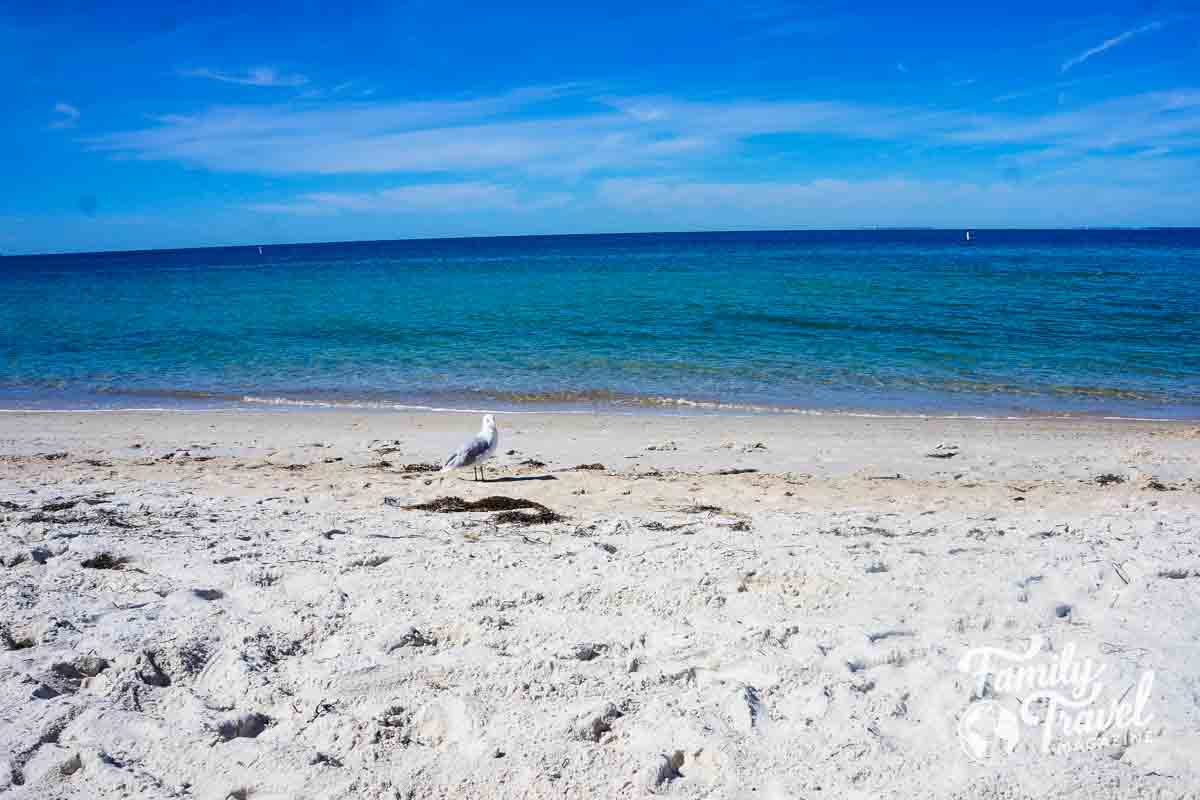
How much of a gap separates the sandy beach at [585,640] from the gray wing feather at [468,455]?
65 cm

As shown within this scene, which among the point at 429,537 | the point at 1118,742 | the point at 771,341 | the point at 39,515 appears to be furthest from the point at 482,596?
the point at 771,341

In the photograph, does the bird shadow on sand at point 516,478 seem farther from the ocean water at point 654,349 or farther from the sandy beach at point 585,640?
the ocean water at point 654,349

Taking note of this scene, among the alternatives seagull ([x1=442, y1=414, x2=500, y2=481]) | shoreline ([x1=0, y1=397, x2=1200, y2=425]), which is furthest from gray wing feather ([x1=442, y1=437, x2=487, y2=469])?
shoreline ([x1=0, y1=397, x2=1200, y2=425])

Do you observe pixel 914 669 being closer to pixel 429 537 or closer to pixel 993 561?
pixel 993 561

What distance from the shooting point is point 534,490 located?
8789 mm

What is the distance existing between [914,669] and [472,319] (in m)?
26.0

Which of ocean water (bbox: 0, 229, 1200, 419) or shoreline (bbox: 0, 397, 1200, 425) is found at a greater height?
ocean water (bbox: 0, 229, 1200, 419)

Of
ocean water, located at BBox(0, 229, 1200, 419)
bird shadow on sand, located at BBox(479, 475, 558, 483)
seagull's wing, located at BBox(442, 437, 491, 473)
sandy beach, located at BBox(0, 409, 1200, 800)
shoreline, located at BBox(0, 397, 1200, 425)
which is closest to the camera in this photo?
sandy beach, located at BBox(0, 409, 1200, 800)

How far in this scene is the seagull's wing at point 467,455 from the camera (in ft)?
30.3

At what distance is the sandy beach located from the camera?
3426mm

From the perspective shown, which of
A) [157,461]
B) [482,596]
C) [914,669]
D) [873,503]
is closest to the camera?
[914,669]

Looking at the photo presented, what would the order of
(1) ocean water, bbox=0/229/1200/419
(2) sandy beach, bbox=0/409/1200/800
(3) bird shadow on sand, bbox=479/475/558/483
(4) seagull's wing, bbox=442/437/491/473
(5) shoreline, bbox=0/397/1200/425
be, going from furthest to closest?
(1) ocean water, bbox=0/229/1200/419 < (5) shoreline, bbox=0/397/1200/425 < (3) bird shadow on sand, bbox=479/475/558/483 < (4) seagull's wing, bbox=442/437/491/473 < (2) sandy beach, bbox=0/409/1200/800

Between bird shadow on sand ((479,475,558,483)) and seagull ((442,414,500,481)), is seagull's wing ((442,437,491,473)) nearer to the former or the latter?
seagull ((442,414,500,481))

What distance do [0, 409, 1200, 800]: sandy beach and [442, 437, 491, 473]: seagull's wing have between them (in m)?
0.65
